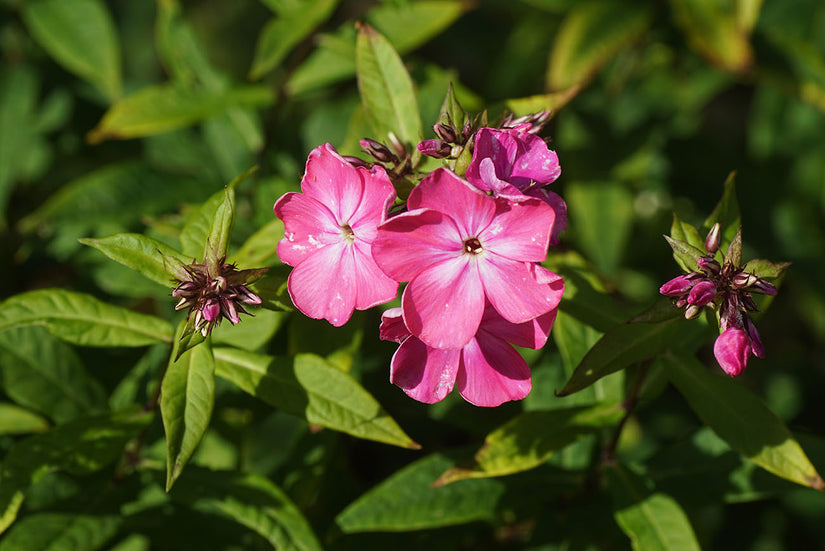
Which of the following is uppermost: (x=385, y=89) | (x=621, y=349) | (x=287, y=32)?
(x=287, y=32)

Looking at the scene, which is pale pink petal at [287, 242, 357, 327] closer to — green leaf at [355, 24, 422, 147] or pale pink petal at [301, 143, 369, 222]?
pale pink petal at [301, 143, 369, 222]

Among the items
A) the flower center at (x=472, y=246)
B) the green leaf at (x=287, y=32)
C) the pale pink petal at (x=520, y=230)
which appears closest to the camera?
the pale pink petal at (x=520, y=230)

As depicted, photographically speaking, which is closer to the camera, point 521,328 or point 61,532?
point 521,328

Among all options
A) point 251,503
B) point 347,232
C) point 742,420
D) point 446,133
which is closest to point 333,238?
Result: point 347,232

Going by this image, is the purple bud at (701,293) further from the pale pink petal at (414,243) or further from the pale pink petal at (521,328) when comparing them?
the pale pink petal at (414,243)

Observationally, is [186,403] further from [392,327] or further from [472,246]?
[472,246]

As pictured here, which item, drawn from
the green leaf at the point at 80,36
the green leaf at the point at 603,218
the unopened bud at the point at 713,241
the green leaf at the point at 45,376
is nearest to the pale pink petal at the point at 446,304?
the unopened bud at the point at 713,241
